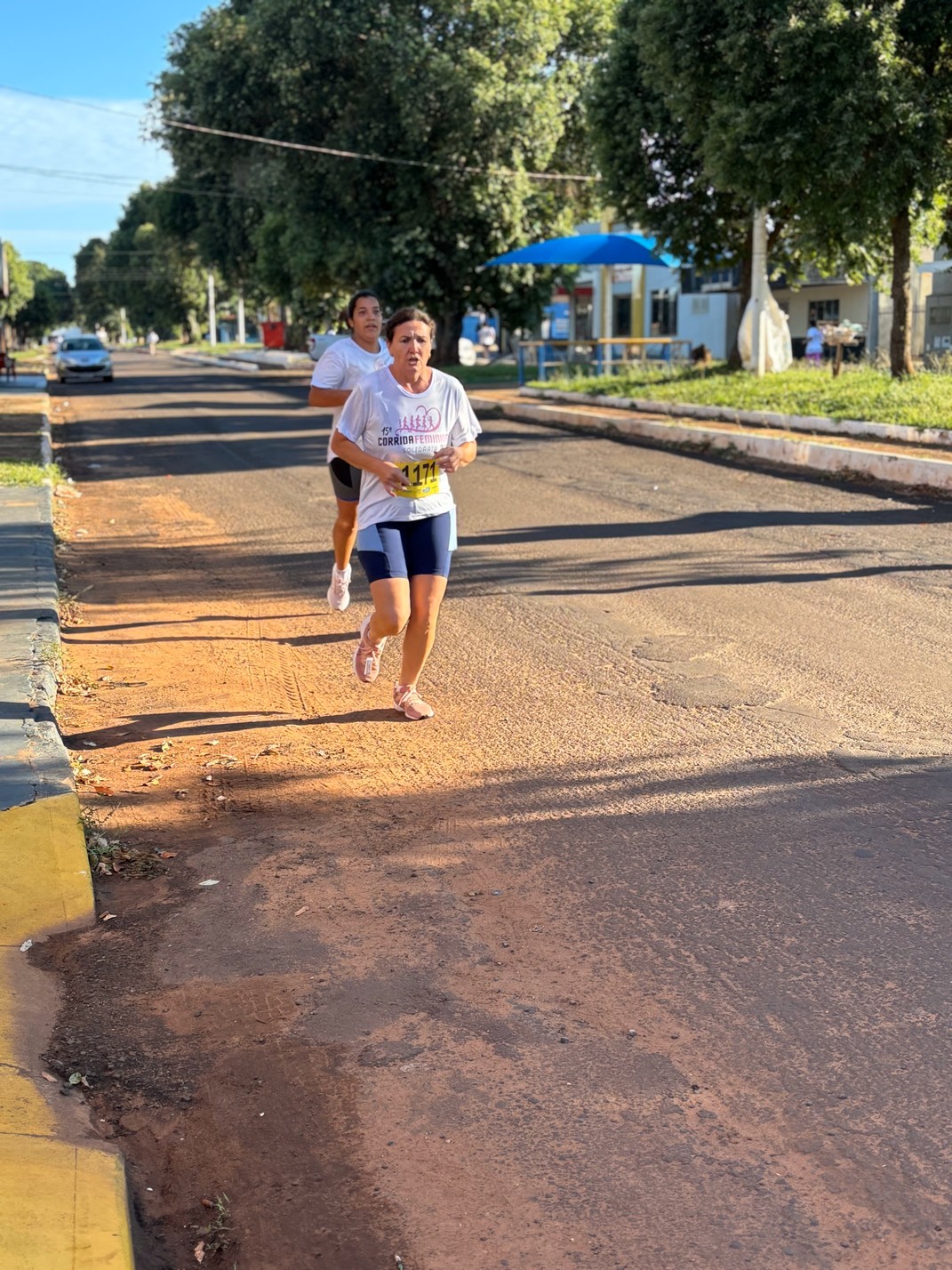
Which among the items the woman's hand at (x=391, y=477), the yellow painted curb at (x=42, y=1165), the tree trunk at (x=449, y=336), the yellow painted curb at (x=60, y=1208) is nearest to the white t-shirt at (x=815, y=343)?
the tree trunk at (x=449, y=336)

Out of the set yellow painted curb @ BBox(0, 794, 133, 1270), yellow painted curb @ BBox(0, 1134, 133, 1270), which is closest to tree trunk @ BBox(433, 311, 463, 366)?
yellow painted curb @ BBox(0, 794, 133, 1270)

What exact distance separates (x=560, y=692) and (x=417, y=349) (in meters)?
1.79

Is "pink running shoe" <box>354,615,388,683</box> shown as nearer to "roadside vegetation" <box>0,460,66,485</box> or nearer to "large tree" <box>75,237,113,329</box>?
"roadside vegetation" <box>0,460,66,485</box>

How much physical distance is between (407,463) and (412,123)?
2984cm

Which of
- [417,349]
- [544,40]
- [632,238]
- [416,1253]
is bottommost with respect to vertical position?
[416,1253]

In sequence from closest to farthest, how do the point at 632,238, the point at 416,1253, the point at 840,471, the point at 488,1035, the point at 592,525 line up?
the point at 416,1253
the point at 488,1035
the point at 592,525
the point at 840,471
the point at 632,238

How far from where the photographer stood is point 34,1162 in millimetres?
2889

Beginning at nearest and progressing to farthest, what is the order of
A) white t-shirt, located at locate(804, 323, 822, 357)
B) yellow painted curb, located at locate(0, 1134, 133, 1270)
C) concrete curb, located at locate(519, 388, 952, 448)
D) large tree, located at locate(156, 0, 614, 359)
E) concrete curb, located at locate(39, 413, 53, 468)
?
yellow painted curb, located at locate(0, 1134, 133, 1270), concrete curb, located at locate(519, 388, 952, 448), concrete curb, located at locate(39, 413, 53, 468), large tree, located at locate(156, 0, 614, 359), white t-shirt, located at locate(804, 323, 822, 357)

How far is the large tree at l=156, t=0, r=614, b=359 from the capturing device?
33344 millimetres

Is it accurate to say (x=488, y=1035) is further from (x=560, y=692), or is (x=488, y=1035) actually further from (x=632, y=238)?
(x=632, y=238)

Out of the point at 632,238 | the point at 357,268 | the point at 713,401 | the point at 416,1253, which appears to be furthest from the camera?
the point at 357,268

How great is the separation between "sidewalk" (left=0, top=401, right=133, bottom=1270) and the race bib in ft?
5.79

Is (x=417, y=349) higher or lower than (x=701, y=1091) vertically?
higher

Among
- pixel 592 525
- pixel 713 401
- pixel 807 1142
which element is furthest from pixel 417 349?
A: pixel 713 401
